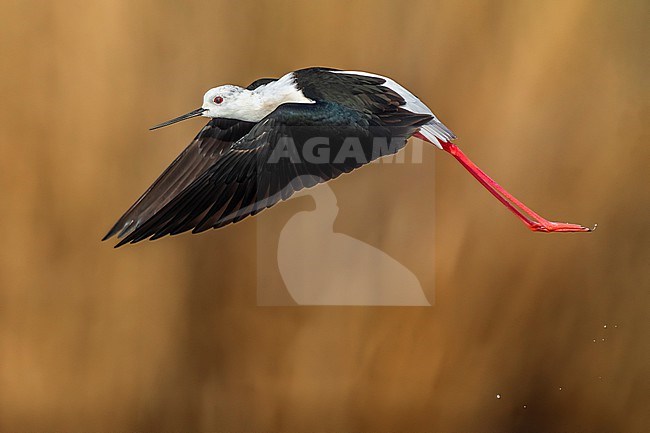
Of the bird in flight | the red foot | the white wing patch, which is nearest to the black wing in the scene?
the bird in flight

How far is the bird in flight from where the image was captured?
1.02 m

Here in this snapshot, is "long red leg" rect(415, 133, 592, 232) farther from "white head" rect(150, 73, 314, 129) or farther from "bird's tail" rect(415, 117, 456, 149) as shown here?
"white head" rect(150, 73, 314, 129)

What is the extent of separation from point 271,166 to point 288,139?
38 millimetres

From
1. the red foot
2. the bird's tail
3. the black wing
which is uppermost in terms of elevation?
the bird's tail

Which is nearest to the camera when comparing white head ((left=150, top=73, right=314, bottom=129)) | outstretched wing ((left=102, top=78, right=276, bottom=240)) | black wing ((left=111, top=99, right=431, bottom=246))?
black wing ((left=111, top=99, right=431, bottom=246))

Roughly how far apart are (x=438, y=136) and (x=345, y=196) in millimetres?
286

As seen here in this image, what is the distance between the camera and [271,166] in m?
1.03

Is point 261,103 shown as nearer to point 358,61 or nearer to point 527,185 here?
point 358,61

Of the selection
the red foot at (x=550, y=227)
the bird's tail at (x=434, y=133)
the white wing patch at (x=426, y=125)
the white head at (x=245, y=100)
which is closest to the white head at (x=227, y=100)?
the white head at (x=245, y=100)

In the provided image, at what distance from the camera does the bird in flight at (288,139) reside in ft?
3.34

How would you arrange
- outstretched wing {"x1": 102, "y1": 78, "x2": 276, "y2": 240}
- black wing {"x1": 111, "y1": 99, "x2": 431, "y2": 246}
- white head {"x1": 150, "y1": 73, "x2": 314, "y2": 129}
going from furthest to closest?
outstretched wing {"x1": 102, "y1": 78, "x2": 276, "y2": 240}
white head {"x1": 150, "y1": 73, "x2": 314, "y2": 129}
black wing {"x1": 111, "y1": 99, "x2": 431, "y2": 246}

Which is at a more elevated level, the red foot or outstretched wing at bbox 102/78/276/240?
outstretched wing at bbox 102/78/276/240

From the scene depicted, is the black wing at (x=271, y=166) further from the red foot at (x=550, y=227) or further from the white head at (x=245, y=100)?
the red foot at (x=550, y=227)

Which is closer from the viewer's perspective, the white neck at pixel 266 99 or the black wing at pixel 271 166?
the black wing at pixel 271 166
